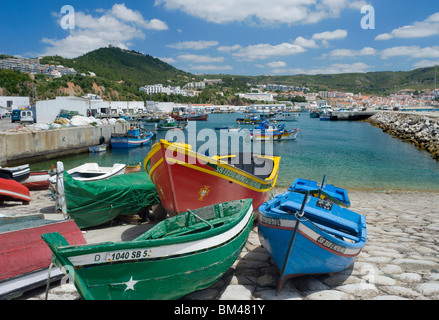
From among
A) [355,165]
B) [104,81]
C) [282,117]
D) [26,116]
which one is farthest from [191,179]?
[104,81]

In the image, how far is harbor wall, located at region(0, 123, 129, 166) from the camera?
19562 mm

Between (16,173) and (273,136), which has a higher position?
(273,136)

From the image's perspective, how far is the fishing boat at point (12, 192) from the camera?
29.9 feet

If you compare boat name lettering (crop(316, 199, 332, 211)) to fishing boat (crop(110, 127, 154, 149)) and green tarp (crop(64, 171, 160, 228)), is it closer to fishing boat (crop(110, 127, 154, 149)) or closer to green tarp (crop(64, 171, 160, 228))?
green tarp (crop(64, 171, 160, 228))

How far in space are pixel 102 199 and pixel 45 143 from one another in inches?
744

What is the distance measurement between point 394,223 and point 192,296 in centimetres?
620

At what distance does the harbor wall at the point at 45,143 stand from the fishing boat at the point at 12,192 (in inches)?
451

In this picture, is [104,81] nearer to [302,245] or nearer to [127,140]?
[127,140]

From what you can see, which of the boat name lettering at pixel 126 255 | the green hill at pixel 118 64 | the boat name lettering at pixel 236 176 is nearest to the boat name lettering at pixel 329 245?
the boat name lettering at pixel 126 255

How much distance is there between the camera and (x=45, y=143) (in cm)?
2270

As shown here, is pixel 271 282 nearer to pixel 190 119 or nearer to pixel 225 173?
pixel 225 173

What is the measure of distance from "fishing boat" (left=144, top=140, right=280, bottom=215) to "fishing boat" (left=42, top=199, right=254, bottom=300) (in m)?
2.18

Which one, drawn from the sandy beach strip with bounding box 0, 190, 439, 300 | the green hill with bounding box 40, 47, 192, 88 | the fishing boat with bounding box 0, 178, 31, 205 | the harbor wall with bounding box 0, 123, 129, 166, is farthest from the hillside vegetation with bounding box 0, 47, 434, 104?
the sandy beach strip with bounding box 0, 190, 439, 300
